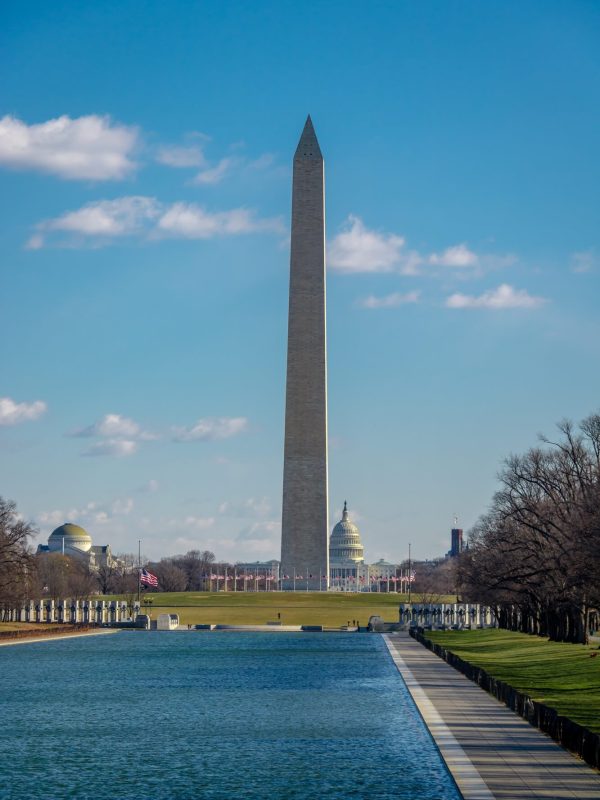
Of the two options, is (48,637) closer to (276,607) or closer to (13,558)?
(13,558)

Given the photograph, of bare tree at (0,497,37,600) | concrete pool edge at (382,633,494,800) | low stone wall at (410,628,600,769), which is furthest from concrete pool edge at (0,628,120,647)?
low stone wall at (410,628,600,769)

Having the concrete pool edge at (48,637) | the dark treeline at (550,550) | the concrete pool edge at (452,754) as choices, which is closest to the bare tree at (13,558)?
the concrete pool edge at (48,637)

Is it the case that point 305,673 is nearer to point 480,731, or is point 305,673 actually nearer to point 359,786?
point 480,731

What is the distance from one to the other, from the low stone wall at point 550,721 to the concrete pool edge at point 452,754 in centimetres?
167

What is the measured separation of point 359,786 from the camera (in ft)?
70.9

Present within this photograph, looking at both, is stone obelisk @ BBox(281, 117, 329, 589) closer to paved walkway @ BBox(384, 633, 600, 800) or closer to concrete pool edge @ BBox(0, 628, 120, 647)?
concrete pool edge @ BBox(0, 628, 120, 647)

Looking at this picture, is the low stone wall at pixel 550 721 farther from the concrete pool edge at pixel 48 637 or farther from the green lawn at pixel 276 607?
the green lawn at pixel 276 607

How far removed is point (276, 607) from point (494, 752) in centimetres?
9540

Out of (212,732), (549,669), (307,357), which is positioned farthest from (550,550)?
(307,357)

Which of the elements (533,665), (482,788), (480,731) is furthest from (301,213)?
(482,788)

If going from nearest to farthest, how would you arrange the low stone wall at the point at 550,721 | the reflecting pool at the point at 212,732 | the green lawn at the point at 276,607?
the reflecting pool at the point at 212,732, the low stone wall at the point at 550,721, the green lawn at the point at 276,607

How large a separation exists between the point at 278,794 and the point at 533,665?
91.2 feet

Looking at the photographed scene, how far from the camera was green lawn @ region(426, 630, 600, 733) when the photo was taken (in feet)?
106

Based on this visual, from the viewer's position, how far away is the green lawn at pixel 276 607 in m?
107
